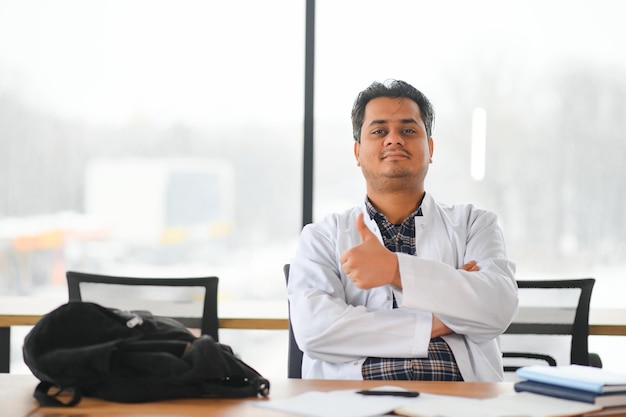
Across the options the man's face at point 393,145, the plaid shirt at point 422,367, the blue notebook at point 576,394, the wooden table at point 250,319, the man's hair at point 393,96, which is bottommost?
the wooden table at point 250,319

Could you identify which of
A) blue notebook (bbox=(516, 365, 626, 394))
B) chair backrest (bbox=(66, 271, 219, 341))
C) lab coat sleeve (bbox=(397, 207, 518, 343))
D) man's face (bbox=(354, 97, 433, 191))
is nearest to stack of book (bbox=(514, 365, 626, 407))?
blue notebook (bbox=(516, 365, 626, 394))

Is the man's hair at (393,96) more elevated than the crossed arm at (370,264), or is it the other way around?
the man's hair at (393,96)

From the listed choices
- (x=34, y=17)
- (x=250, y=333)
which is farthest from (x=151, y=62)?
(x=250, y=333)

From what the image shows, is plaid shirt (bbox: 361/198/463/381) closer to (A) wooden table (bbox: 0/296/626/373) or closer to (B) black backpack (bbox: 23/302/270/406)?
(B) black backpack (bbox: 23/302/270/406)

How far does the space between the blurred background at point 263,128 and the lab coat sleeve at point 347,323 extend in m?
1.70

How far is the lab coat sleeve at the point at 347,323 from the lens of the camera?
2.06 m

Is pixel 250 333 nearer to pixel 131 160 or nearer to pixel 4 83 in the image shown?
pixel 131 160

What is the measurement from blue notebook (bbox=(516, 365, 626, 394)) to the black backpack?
0.52 m

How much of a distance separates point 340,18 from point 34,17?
153 centimetres

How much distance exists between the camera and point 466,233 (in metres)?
2.41

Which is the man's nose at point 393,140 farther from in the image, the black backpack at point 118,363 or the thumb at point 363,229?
the black backpack at point 118,363

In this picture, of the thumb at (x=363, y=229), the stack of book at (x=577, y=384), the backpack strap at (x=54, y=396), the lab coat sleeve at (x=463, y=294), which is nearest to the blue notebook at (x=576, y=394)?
the stack of book at (x=577, y=384)

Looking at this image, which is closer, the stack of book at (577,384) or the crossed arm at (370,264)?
the stack of book at (577,384)

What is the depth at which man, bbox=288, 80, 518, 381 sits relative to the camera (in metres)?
2.06
